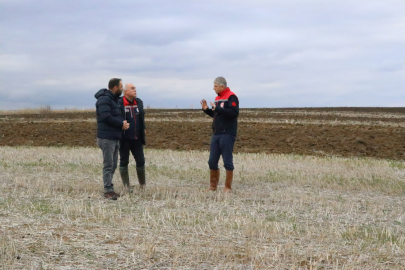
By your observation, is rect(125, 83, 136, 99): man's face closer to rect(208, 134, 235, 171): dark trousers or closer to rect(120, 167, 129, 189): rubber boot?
rect(120, 167, 129, 189): rubber boot

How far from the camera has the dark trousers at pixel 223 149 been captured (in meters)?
9.34

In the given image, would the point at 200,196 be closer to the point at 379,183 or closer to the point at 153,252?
the point at 153,252

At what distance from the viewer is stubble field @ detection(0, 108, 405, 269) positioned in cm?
508

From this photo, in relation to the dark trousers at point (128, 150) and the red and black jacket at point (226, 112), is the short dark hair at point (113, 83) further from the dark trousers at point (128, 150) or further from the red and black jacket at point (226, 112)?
the red and black jacket at point (226, 112)

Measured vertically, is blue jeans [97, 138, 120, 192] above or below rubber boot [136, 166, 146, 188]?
above

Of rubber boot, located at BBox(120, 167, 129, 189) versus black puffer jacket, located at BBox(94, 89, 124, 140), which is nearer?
black puffer jacket, located at BBox(94, 89, 124, 140)

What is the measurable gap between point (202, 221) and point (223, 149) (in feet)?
9.62

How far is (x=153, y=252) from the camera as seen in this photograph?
5.17 metres

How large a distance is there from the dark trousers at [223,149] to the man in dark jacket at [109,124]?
1981 millimetres

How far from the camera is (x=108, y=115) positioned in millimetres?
8242

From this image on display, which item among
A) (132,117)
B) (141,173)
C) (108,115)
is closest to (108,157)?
(108,115)

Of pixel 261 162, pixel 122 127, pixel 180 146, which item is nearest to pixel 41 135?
pixel 180 146

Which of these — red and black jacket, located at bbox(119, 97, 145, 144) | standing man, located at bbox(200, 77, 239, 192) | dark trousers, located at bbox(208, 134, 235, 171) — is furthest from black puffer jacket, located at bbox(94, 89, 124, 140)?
dark trousers, located at bbox(208, 134, 235, 171)

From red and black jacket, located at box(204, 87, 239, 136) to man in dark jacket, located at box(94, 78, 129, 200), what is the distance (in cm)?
179
